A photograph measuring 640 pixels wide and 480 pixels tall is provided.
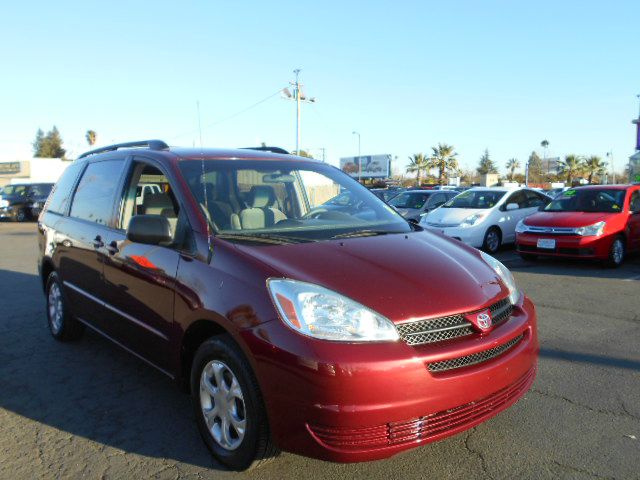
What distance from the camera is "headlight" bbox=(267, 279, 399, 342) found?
246cm

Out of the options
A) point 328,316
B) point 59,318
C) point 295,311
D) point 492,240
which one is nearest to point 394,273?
point 328,316

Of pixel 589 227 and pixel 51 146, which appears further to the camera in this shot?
pixel 51 146

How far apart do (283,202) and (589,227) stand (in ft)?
23.7

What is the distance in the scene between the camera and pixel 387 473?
2.82m

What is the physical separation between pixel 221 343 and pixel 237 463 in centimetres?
64

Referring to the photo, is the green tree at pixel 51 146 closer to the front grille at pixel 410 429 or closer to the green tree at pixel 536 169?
the green tree at pixel 536 169

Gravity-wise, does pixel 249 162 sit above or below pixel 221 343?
above

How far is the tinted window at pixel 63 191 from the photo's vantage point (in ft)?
16.9

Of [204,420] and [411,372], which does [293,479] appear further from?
[411,372]

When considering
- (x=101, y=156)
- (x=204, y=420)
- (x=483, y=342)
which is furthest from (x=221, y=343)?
(x=101, y=156)

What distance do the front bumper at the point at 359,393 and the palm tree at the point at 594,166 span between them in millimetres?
76536

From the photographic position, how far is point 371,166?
78312mm

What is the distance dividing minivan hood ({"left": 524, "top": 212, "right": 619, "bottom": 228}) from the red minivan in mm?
6614

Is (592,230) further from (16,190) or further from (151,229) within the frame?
(16,190)
